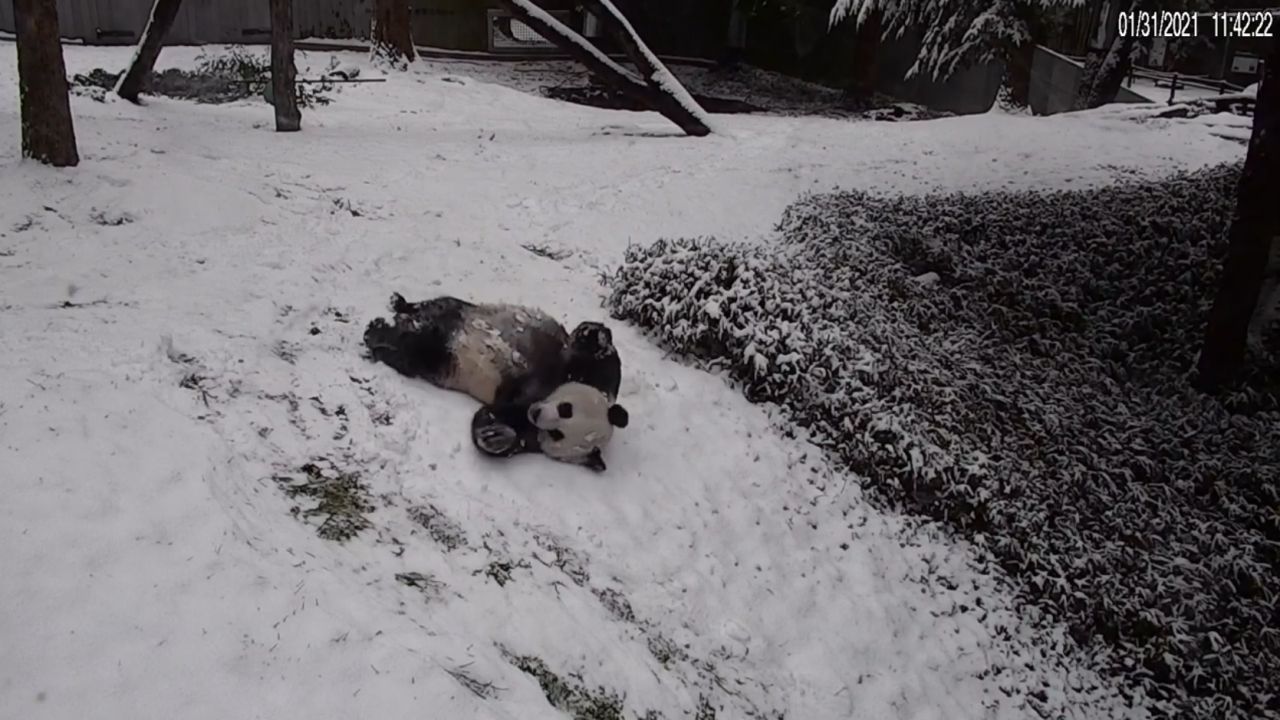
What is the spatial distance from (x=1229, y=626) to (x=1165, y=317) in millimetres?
3412

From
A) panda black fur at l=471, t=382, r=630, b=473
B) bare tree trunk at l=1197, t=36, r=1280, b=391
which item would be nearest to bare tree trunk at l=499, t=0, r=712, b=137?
bare tree trunk at l=1197, t=36, r=1280, b=391

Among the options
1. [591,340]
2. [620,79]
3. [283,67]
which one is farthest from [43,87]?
[620,79]

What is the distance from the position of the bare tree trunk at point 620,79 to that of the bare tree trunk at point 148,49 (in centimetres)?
417

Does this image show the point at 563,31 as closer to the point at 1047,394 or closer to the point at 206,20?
the point at 1047,394

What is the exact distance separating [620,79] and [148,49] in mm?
6002

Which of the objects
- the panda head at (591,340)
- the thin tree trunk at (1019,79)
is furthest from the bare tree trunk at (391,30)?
the panda head at (591,340)

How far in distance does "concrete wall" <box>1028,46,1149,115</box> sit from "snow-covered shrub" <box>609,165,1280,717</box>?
1042 cm

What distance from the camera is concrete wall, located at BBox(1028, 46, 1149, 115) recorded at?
18.2 m

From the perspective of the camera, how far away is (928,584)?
541 centimetres

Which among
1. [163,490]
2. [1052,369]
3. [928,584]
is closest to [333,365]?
[163,490]

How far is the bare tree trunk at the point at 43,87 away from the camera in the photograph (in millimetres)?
7078

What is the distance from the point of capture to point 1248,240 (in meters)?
6.51

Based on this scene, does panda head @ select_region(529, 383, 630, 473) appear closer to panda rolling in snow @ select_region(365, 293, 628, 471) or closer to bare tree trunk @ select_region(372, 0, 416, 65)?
panda rolling in snow @ select_region(365, 293, 628, 471)

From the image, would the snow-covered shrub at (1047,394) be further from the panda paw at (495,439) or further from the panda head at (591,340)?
the panda paw at (495,439)
